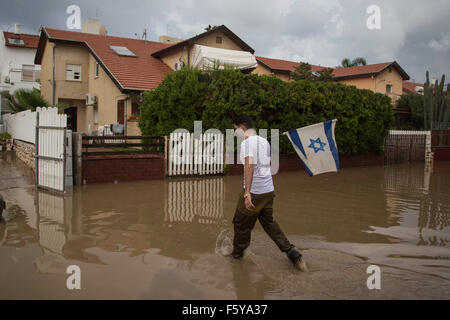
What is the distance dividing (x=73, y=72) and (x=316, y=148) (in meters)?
20.6

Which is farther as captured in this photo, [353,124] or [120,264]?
[353,124]

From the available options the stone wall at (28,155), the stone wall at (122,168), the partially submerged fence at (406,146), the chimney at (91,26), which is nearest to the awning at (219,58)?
the stone wall at (122,168)

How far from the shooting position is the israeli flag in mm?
6359

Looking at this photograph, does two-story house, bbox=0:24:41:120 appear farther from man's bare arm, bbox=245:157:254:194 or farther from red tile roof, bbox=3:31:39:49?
man's bare arm, bbox=245:157:254:194

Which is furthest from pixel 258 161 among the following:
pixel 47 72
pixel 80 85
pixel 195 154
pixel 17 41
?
pixel 17 41

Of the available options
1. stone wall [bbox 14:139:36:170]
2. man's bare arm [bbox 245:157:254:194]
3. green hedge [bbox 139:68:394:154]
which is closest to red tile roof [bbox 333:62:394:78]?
green hedge [bbox 139:68:394:154]

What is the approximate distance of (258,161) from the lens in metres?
4.78

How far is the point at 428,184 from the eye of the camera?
12.8m

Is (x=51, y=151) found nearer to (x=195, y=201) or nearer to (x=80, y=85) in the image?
(x=195, y=201)

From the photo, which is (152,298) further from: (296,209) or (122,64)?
(122,64)

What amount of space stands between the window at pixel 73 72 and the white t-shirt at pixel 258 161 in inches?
842

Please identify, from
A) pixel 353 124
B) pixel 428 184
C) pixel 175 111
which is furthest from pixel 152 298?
pixel 353 124

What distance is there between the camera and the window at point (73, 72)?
23.5 m
